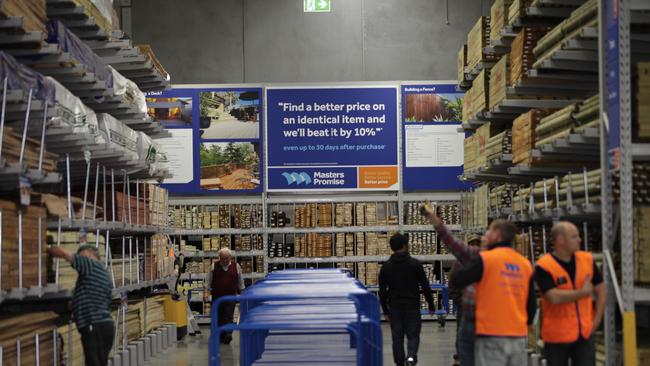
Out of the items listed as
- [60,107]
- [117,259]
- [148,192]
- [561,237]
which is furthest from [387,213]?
[561,237]

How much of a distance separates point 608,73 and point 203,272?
12.8 m

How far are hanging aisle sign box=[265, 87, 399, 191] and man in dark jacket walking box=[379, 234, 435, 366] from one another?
9.20 meters

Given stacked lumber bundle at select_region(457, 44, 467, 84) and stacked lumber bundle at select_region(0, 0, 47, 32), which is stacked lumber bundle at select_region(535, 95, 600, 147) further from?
stacked lumber bundle at select_region(0, 0, 47, 32)

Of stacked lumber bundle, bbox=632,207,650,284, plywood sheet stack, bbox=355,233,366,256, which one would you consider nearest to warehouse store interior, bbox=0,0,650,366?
stacked lumber bundle, bbox=632,207,650,284

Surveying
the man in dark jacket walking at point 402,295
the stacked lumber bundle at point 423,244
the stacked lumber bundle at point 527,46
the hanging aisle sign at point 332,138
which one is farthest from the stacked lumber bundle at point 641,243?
the hanging aisle sign at point 332,138

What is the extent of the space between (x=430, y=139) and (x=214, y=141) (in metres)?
4.51

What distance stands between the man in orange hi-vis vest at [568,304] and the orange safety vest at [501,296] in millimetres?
306

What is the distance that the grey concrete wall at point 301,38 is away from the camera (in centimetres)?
2144

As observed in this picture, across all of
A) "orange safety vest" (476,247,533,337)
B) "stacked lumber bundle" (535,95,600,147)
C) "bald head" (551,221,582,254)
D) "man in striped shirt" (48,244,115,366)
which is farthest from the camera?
"man in striped shirt" (48,244,115,366)

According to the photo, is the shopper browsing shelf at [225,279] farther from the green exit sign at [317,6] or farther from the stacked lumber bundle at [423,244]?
the green exit sign at [317,6]

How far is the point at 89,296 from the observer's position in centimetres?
994

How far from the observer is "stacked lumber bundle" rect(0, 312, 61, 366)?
345 inches

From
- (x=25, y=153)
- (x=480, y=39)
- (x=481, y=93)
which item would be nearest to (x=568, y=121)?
(x=481, y=93)

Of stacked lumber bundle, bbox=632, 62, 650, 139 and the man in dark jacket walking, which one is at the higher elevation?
stacked lumber bundle, bbox=632, 62, 650, 139
